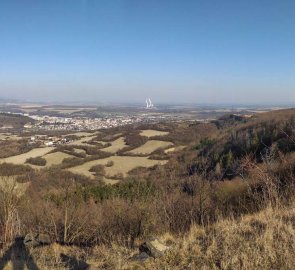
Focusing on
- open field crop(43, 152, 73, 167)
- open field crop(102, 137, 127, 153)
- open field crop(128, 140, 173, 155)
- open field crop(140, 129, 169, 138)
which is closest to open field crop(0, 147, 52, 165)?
open field crop(43, 152, 73, 167)

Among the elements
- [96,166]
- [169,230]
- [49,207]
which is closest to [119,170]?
[96,166]

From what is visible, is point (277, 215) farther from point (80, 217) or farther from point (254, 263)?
point (80, 217)

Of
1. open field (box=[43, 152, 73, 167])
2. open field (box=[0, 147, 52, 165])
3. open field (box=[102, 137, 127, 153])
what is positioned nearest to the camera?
open field (box=[0, 147, 52, 165])

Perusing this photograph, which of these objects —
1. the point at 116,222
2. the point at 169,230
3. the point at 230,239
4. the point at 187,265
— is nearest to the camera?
the point at 187,265

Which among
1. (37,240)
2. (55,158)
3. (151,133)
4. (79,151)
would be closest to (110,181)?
(55,158)

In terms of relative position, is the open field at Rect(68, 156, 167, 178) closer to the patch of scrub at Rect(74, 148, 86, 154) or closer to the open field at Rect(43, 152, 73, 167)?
the open field at Rect(43, 152, 73, 167)

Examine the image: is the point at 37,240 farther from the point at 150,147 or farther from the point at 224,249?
the point at 150,147
